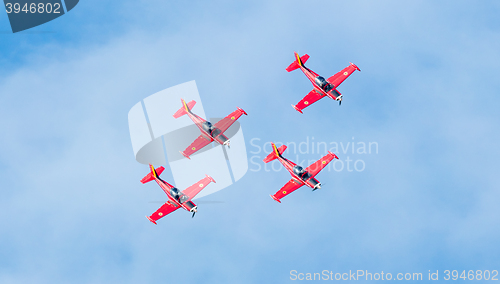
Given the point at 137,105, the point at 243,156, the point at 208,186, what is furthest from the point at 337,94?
the point at 137,105

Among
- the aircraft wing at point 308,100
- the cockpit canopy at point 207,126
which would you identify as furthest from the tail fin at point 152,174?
the aircraft wing at point 308,100

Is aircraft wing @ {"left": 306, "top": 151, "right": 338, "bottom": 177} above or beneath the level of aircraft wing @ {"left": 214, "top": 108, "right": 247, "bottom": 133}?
beneath

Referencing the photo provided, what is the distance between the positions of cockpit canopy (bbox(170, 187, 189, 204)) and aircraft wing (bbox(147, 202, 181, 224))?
2.38 m

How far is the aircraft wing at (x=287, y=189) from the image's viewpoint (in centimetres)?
15875

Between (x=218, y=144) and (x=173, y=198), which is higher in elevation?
(x=218, y=144)

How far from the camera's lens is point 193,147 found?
161 meters

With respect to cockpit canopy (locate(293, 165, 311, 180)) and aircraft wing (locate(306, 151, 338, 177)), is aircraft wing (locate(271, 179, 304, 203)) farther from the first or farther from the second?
aircraft wing (locate(306, 151, 338, 177))

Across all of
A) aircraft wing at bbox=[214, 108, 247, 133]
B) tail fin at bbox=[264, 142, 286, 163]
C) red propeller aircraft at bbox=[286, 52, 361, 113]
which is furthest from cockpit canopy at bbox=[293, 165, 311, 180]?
aircraft wing at bbox=[214, 108, 247, 133]

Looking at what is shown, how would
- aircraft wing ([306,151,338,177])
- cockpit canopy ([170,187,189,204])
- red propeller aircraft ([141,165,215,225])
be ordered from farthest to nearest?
aircraft wing ([306,151,338,177])
cockpit canopy ([170,187,189,204])
red propeller aircraft ([141,165,215,225])

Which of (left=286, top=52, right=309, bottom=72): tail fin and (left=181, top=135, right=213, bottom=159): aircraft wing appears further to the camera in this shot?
(left=286, top=52, right=309, bottom=72): tail fin

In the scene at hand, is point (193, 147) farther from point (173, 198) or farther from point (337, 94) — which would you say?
point (337, 94)

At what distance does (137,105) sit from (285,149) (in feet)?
136

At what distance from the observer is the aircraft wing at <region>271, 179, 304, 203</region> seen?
521ft

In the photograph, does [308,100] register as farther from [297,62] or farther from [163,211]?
[163,211]
